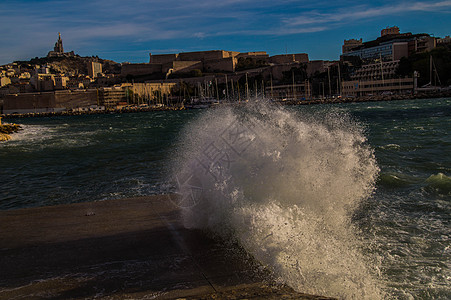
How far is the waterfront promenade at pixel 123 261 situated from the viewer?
3.82 m

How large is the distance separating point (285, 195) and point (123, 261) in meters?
1.91

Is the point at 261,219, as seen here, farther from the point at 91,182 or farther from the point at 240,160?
the point at 91,182

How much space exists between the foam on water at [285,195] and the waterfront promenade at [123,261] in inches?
9.7

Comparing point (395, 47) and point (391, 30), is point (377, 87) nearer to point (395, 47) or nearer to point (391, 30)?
point (395, 47)

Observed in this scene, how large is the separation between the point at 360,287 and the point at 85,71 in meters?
173

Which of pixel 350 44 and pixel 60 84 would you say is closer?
pixel 60 84

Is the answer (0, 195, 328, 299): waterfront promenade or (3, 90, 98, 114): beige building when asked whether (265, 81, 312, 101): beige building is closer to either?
(3, 90, 98, 114): beige building

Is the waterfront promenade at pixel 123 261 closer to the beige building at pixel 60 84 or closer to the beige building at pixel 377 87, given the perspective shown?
the beige building at pixel 377 87

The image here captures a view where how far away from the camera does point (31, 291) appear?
3.91m

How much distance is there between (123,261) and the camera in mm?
4512

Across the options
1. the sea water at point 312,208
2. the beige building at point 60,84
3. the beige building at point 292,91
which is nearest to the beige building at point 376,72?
the beige building at point 292,91

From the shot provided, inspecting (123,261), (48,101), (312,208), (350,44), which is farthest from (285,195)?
(350,44)

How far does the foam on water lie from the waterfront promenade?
25 cm

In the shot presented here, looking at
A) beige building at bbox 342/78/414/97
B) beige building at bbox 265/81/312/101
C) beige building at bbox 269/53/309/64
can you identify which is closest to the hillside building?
beige building at bbox 269/53/309/64
